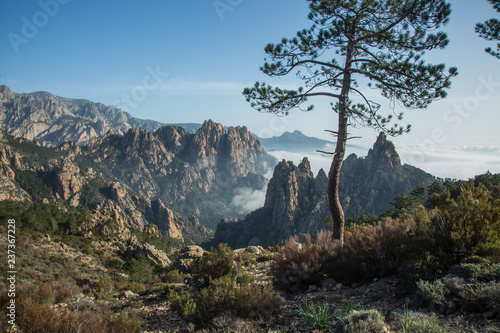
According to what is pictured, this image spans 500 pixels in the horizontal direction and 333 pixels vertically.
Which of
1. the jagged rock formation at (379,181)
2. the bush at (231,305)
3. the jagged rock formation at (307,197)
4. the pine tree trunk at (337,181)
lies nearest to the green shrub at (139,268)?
the pine tree trunk at (337,181)

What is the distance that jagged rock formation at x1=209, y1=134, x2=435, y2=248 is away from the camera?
123062mm

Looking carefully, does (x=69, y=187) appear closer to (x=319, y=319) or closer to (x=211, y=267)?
(x=211, y=267)

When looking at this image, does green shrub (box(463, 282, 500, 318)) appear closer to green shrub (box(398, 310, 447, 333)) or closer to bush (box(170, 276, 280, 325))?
A: green shrub (box(398, 310, 447, 333))

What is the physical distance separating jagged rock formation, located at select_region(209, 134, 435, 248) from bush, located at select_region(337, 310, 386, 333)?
11838cm

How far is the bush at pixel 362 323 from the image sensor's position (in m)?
3.27

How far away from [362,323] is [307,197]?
13060cm

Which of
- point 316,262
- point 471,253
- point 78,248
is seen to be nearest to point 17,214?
point 78,248

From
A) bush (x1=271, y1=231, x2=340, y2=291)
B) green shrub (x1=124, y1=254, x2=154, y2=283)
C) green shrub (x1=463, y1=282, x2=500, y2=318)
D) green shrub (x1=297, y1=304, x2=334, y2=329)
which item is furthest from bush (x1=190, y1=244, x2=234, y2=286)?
green shrub (x1=124, y1=254, x2=154, y2=283)

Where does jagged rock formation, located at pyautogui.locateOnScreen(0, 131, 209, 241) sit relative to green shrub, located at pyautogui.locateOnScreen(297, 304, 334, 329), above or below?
below

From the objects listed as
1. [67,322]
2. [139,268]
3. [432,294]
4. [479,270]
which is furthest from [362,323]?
[139,268]

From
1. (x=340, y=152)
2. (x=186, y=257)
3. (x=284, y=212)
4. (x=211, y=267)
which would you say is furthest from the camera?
(x=284, y=212)

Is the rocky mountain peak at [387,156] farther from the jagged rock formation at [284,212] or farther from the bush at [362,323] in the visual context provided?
the bush at [362,323]

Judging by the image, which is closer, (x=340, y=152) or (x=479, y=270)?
(x=479, y=270)

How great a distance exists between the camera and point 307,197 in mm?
130125
